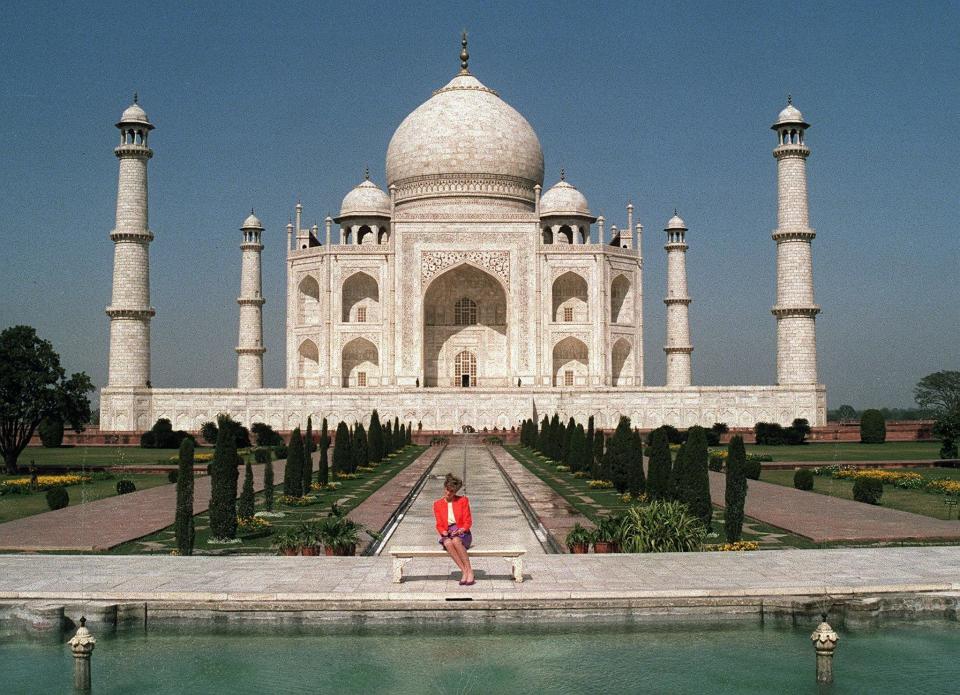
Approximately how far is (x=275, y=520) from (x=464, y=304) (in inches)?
997

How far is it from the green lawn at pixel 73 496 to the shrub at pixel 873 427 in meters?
18.4

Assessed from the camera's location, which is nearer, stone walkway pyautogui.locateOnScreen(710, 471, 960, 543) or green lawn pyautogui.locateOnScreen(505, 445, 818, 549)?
green lawn pyautogui.locateOnScreen(505, 445, 818, 549)

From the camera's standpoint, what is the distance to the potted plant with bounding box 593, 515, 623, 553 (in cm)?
858

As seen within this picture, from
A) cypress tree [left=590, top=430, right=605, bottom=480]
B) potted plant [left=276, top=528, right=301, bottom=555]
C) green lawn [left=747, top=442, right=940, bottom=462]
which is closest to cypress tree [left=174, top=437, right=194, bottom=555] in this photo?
potted plant [left=276, top=528, right=301, bottom=555]

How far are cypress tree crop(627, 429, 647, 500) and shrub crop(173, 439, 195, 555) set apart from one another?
228 inches

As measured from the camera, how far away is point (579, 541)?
28.3 feet

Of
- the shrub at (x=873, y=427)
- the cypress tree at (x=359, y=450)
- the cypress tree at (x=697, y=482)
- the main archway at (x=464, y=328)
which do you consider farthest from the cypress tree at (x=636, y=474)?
the main archway at (x=464, y=328)

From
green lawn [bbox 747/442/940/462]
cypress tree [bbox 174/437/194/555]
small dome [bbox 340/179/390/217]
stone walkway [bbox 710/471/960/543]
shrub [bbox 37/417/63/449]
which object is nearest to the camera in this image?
cypress tree [bbox 174/437/194/555]

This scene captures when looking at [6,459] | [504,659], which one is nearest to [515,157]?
[6,459]

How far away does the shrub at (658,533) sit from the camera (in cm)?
857

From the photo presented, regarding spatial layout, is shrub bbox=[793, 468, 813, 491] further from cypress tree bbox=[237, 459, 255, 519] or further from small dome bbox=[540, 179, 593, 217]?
small dome bbox=[540, 179, 593, 217]

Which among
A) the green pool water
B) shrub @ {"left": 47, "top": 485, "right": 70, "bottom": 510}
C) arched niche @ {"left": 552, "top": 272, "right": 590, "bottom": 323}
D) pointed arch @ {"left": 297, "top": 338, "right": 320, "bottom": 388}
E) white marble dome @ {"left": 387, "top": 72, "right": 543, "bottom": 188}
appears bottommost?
the green pool water

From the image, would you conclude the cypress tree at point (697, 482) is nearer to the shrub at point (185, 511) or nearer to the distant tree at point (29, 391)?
the shrub at point (185, 511)

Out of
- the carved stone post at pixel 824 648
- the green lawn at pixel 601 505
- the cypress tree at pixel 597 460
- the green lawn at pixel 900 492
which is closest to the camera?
the carved stone post at pixel 824 648
